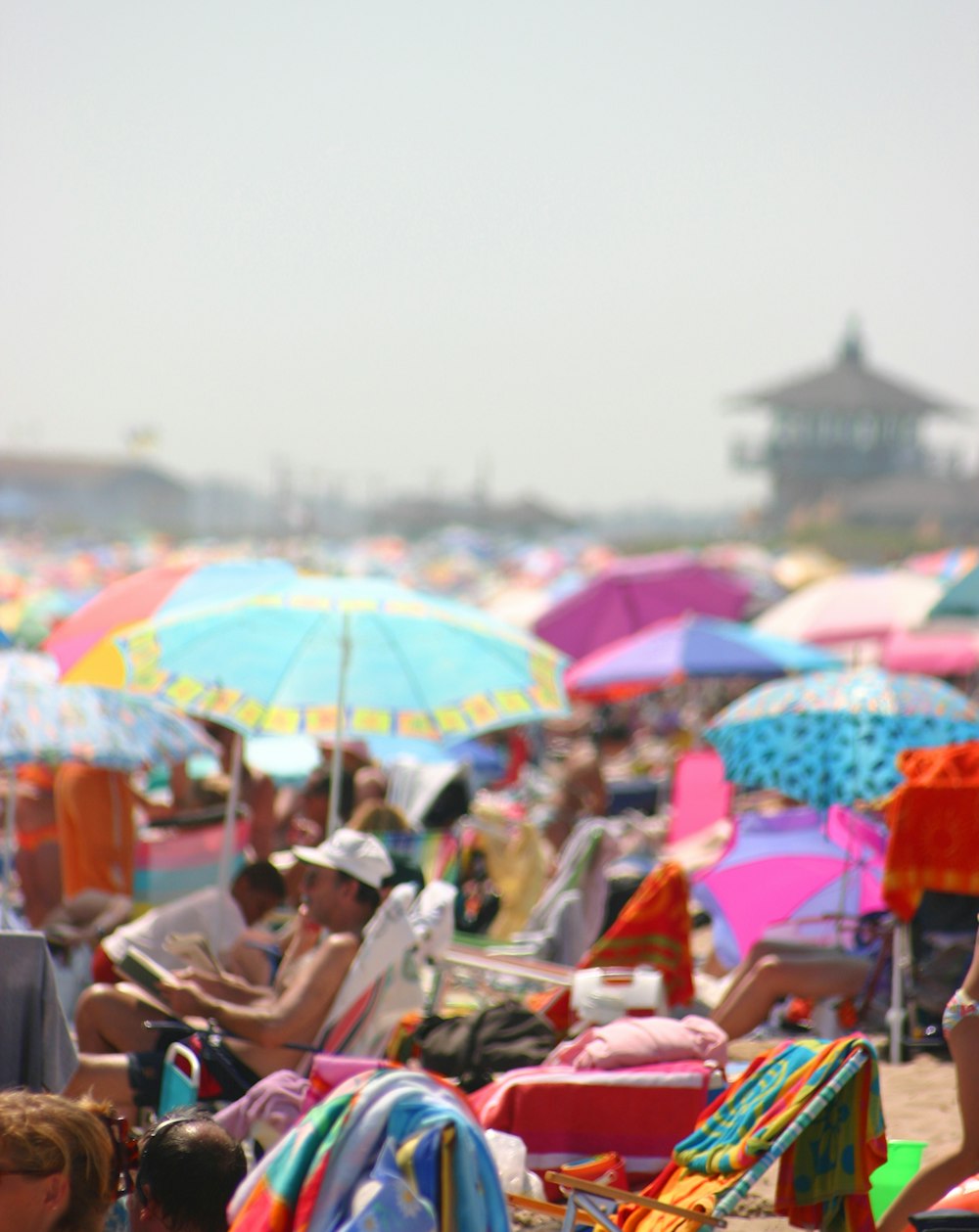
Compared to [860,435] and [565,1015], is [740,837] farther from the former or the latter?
Result: [860,435]

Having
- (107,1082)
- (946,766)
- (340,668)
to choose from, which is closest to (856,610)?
(340,668)

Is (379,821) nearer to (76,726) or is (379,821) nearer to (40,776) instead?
(76,726)

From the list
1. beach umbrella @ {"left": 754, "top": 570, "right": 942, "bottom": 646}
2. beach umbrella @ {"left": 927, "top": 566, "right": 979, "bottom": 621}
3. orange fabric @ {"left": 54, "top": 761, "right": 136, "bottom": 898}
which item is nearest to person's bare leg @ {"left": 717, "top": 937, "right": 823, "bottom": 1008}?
orange fabric @ {"left": 54, "top": 761, "right": 136, "bottom": 898}

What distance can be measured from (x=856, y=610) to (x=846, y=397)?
5783cm

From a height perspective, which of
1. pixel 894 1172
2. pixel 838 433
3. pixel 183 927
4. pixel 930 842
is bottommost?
pixel 894 1172

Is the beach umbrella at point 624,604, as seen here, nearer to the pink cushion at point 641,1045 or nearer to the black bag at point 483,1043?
the black bag at point 483,1043

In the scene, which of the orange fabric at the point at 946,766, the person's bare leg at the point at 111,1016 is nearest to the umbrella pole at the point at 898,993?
the orange fabric at the point at 946,766

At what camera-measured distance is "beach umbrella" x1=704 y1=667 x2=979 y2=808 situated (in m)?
5.59

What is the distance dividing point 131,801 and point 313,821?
2.34 ft

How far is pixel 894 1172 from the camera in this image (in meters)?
4.05

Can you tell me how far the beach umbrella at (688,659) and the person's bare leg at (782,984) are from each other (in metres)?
5.36

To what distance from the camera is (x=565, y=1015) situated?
516cm

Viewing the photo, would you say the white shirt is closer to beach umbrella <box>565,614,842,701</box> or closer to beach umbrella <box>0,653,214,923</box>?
beach umbrella <box>0,653,214,923</box>

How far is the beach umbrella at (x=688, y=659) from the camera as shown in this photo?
1070cm
